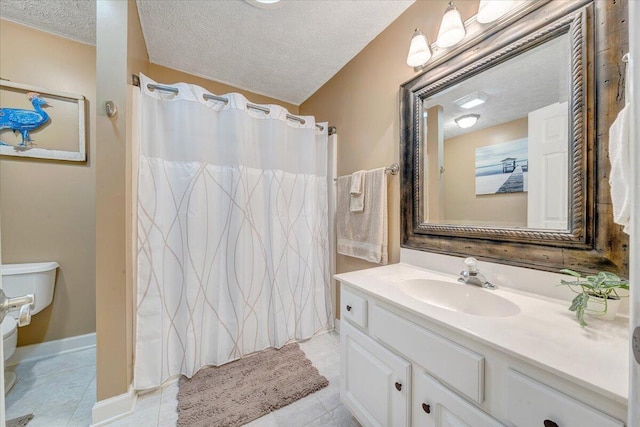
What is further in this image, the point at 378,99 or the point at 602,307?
the point at 378,99

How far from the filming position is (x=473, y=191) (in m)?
1.13

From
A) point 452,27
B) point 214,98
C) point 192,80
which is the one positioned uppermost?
point 192,80

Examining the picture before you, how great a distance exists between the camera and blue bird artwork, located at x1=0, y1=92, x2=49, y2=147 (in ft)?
5.06

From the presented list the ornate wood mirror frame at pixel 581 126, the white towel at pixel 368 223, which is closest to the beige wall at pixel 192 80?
the white towel at pixel 368 223

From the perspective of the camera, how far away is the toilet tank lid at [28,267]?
4.89ft

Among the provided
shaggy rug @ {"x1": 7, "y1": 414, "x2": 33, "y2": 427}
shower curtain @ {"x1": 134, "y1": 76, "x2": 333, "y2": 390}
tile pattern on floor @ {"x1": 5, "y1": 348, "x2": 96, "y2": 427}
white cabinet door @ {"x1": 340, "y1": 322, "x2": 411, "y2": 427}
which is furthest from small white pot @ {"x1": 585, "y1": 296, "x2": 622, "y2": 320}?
shaggy rug @ {"x1": 7, "y1": 414, "x2": 33, "y2": 427}

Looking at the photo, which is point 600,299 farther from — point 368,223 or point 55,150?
point 55,150

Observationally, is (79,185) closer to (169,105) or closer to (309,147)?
(169,105)

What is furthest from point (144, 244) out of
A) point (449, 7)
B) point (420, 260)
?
point (449, 7)

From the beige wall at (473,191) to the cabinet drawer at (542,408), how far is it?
2.06 ft

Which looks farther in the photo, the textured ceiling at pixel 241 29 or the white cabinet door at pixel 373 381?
the textured ceiling at pixel 241 29

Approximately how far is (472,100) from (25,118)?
2762 millimetres

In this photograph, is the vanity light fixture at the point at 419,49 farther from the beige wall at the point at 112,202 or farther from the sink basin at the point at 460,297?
the beige wall at the point at 112,202

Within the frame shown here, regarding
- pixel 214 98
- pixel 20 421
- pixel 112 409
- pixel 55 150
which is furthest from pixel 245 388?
pixel 55 150
